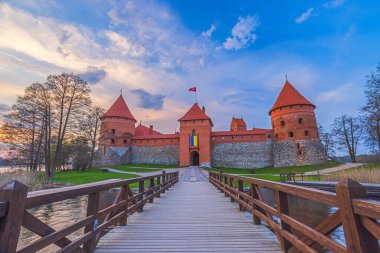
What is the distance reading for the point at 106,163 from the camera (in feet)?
108

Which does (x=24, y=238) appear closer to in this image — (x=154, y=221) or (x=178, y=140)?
(x=154, y=221)

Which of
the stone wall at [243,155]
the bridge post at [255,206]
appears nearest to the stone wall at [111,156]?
the stone wall at [243,155]

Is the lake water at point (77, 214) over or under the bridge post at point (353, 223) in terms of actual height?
under

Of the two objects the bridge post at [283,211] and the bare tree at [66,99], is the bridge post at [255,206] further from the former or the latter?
the bare tree at [66,99]

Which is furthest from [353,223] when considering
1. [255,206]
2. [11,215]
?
[255,206]

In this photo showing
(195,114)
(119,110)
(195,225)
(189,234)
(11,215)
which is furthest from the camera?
(119,110)

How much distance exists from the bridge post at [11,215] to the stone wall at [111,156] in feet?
110

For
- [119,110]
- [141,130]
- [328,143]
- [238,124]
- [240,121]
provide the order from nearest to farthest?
1. [328,143]
2. [119,110]
3. [141,130]
4. [238,124]
5. [240,121]

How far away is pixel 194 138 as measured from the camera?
3150cm

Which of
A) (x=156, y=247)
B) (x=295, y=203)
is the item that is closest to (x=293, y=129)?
(x=295, y=203)

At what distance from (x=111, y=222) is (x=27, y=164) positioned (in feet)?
63.7

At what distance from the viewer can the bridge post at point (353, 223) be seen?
1.37 m

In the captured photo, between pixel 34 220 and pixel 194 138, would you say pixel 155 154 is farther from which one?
pixel 34 220

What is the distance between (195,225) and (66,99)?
17574mm
